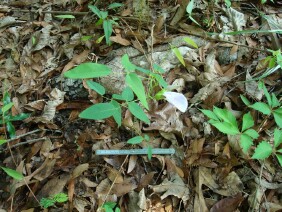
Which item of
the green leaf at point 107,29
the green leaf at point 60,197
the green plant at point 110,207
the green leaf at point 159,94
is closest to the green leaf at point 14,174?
the green leaf at point 60,197

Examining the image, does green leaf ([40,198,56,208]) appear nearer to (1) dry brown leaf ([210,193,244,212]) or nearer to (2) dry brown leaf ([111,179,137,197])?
(2) dry brown leaf ([111,179,137,197])

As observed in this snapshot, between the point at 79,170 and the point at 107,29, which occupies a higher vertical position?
the point at 107,29

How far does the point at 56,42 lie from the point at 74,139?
817mm

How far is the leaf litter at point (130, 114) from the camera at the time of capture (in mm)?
1688

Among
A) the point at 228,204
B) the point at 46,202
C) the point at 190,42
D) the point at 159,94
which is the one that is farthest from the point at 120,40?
the point at 228,204

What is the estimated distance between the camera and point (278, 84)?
1977 mm

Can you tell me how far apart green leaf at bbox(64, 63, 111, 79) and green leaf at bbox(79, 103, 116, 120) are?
0.63ft

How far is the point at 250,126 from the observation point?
165 centimetres

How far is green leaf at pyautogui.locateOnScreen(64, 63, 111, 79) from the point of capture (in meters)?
1.15

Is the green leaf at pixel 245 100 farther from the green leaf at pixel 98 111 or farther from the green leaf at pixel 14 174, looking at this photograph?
the green leaf at pixel 14 174

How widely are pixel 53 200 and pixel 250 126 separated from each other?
1082 millimetres

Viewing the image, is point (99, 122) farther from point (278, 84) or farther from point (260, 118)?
point (278, 84)

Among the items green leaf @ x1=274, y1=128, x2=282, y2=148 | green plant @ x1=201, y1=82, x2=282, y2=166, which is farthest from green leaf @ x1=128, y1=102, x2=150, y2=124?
green leaf @ x1=274, y1=128, x2=282, y2=148

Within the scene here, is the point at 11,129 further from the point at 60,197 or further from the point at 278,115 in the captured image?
the point at 278,115
